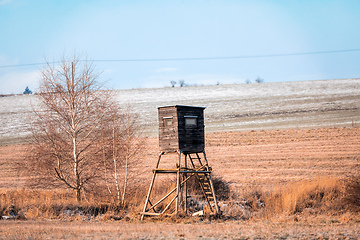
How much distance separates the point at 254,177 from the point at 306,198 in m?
7.19

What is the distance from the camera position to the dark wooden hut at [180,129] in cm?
1940

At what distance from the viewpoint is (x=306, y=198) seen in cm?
2133

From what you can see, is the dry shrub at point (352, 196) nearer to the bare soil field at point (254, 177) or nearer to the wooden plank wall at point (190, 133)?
the bare soil field at point (254, 177)

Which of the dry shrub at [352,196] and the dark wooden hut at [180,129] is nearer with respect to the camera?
the dry shrub at [352,196]

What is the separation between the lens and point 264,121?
56.7 metres

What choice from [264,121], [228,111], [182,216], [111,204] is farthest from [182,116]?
[228,111]

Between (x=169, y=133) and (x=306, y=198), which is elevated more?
(x=169, y=133)

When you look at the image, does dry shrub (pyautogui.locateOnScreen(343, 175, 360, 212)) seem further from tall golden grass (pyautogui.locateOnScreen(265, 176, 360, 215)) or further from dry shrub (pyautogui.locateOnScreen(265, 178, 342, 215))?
dry shrub (pyautogui.locateOnScreen(265, 178, 342, 215))

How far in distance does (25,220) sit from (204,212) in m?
8.25

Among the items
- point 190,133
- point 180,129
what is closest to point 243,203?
point 190,133

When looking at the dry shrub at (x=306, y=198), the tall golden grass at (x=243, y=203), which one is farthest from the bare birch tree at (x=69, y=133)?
the dry shrub at (x=306, y=198)

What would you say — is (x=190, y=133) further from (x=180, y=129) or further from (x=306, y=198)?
(x=306, y=198)

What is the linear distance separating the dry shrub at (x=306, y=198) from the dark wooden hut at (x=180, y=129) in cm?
479

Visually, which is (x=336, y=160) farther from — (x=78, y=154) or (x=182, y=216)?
(x=78, y=154)
